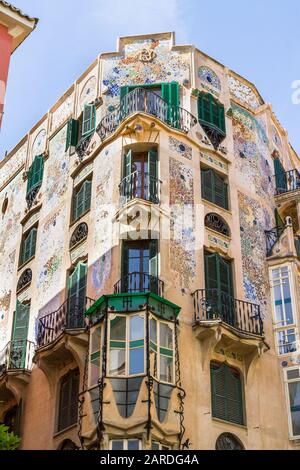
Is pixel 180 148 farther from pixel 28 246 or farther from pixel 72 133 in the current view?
pixel 28 246

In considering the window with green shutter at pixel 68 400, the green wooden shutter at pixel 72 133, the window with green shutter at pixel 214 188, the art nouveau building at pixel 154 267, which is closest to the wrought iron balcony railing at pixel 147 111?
the art nouveau building at pixel 154 267

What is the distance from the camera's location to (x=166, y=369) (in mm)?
22438

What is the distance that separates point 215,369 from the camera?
78.9 feet

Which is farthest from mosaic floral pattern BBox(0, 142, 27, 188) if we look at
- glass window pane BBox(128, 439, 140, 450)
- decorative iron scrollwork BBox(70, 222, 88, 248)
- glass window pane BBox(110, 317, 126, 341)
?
glass window pane BBox(128, 439, 140, 450)

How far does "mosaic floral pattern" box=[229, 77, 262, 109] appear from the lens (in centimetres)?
3083

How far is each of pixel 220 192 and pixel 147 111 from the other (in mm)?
3441

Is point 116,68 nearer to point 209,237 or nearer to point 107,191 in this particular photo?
point 107,191

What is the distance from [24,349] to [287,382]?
8148 mm

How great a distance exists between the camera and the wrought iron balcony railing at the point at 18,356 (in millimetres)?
26766

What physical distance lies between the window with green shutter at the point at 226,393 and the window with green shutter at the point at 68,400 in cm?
379

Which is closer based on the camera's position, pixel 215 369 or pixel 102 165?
pixel 215 369

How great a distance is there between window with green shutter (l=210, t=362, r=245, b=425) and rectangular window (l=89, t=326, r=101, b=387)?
10.7 ft

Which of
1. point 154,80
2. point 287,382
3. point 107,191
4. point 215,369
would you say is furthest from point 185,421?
point 154,80

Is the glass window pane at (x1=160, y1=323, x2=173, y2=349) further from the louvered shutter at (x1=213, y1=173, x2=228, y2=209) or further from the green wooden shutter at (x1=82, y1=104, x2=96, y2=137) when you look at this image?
the green wooden shutter at (x1=82, y1=104, x2=96, y2=137)
